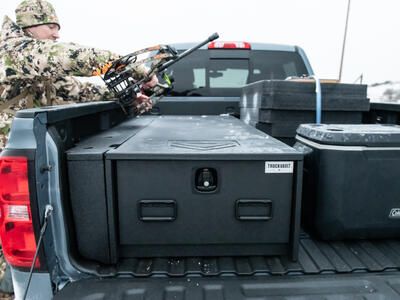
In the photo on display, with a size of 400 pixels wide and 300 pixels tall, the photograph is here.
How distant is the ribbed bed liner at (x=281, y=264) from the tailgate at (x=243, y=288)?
0.11ft

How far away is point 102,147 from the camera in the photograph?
56.1 inches

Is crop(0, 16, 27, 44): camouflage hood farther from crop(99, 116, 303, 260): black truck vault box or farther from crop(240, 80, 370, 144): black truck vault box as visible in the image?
crop(240, 80, 370, 144): black truck vault box

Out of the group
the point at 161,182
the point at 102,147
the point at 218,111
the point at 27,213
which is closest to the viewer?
the point at 27,213

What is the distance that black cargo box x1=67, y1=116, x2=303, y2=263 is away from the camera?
130 centimetres

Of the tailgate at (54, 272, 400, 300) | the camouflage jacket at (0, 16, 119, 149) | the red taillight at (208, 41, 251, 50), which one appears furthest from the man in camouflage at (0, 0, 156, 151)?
the tailgate at (54, 272, 400, 300)

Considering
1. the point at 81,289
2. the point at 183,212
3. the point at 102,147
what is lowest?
the point at 81,289

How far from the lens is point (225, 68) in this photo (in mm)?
3613

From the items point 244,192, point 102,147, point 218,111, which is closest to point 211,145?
point 244,192

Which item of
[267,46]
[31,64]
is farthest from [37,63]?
[267,46]

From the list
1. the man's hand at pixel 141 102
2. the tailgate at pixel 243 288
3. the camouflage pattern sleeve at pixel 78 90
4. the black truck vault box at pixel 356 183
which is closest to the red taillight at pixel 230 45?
the man's hand at pixel 141 102

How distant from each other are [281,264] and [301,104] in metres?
1.08

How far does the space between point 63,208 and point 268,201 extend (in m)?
0.82

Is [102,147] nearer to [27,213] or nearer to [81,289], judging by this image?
[27,213]

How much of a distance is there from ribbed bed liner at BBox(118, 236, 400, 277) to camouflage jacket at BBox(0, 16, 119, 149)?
3.80ft
